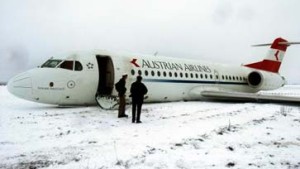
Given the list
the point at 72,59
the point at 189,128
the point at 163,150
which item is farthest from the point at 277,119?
the point at 72,59

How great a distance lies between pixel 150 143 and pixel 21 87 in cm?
774

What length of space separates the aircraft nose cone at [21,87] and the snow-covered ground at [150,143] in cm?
259

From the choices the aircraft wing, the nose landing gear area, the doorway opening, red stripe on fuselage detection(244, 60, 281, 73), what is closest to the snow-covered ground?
the nose landing gear area

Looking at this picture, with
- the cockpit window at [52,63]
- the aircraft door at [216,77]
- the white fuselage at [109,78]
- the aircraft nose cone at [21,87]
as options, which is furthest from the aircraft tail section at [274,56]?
the aircraft nose cone at [21,87]

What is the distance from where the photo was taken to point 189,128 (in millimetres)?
7828

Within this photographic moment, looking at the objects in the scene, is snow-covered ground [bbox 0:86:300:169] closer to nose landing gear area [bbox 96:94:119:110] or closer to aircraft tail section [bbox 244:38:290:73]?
nose landing gear area [bbox 96:94:119:110]

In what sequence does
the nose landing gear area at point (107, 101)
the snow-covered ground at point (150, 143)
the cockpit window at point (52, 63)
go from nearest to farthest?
the snow-covered ground at point (150, 143) < the nose landing gear area at point (107, 101) < the cockpit window at point (52, 63)

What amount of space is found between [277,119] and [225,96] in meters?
7.75

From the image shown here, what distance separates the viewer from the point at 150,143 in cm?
611

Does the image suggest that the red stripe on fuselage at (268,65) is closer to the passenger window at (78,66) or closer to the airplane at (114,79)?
the airplane at (114,79)

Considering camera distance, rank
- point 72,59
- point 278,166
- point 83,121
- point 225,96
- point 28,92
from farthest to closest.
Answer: point 225,96 < point 72,59 < point 28,92 < point 83,121 < point 278,166

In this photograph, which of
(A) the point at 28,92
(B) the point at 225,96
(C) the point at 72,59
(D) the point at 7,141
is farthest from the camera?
(B) the point at 225,96

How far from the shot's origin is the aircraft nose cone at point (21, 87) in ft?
38.6

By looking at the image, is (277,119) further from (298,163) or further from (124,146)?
(124,146)
